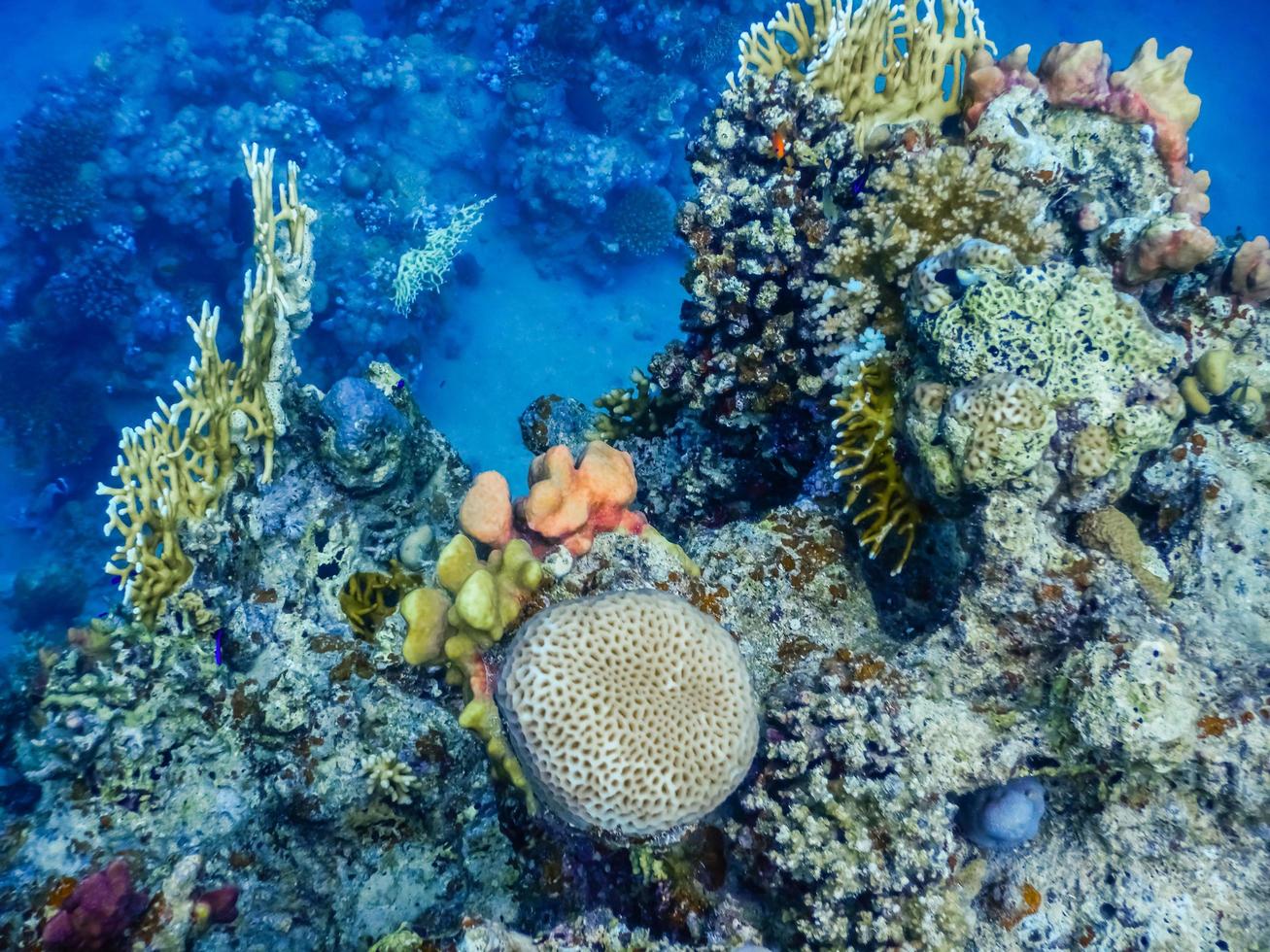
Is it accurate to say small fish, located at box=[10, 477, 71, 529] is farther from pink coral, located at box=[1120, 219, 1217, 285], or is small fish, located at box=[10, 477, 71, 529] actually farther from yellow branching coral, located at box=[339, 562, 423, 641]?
pink coral, located at box=[1120, 219, 1217, 285]

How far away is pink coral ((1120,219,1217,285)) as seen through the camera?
328 cm

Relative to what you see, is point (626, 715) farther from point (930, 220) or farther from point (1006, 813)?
point (930, 220)

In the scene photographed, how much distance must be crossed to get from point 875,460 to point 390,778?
3031 millimetres

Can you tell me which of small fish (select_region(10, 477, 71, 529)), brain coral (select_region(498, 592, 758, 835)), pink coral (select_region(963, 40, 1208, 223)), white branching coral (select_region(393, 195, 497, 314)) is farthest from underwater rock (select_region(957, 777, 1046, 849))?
small fish (select_region(10, 477, 71, 529))

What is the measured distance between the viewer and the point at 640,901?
116 inches

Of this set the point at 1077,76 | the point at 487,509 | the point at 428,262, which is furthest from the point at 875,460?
the point at 428,262

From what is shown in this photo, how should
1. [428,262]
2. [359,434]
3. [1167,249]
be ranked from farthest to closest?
[428,262]
[359,434]
[1167,249]

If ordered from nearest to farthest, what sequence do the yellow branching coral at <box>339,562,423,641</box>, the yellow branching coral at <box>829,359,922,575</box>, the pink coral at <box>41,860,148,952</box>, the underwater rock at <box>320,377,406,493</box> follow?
the pink coral at <box>41,860,148,952</box>
the yellow branching coral at <box>829,359,922,575</box>
the yellow branching coral at <box>339,562,423,641</box>
the underwater rock at <box>320,377,406,493</box>

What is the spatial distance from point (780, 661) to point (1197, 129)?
104ft

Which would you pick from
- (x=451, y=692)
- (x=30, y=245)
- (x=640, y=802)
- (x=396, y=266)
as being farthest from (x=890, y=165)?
(x=30, y=245)

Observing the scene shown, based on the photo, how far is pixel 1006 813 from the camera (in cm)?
263

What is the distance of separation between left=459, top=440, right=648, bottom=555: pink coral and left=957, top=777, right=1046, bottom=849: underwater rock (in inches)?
77.6

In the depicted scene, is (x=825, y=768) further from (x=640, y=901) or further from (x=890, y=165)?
(x=890, y=165)

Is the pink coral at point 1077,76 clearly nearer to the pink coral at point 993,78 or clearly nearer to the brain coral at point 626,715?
the pink coral at point 993,78
